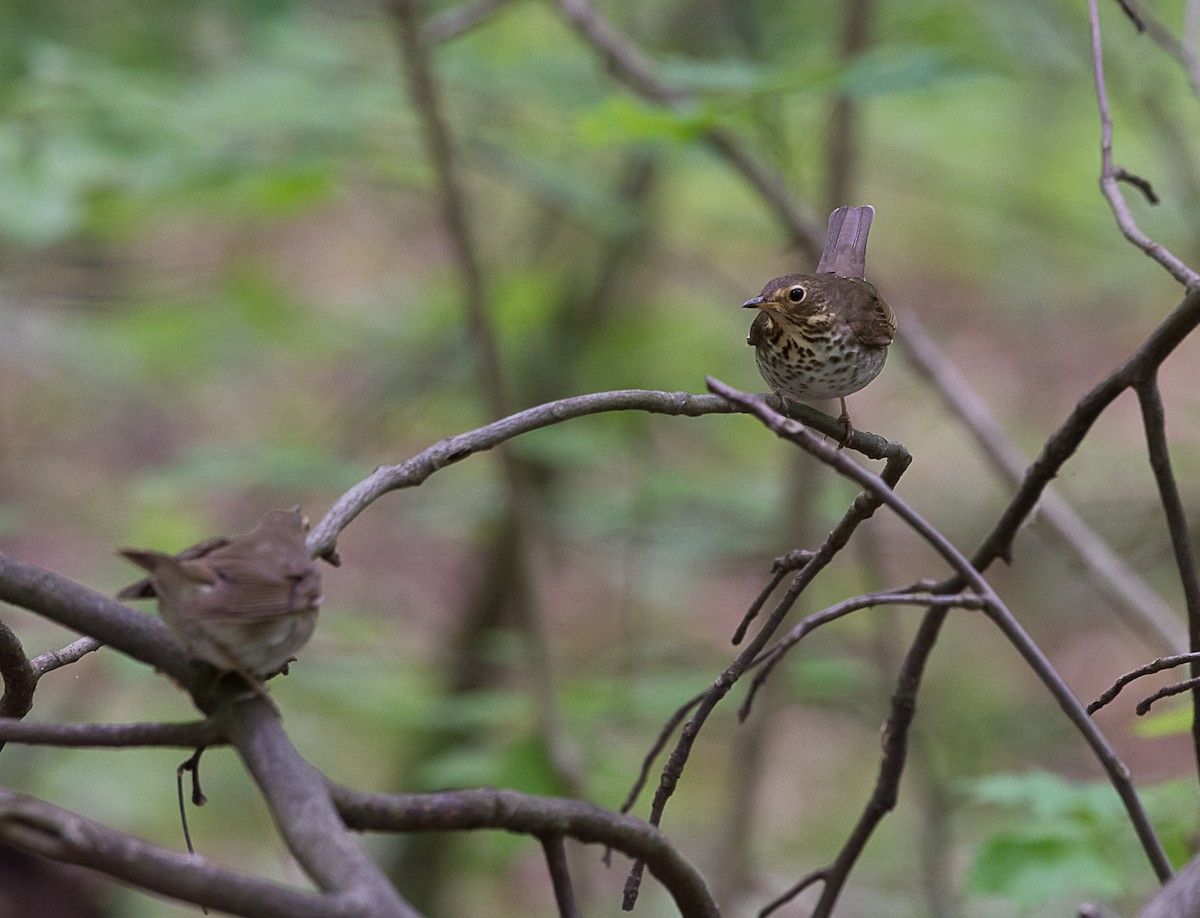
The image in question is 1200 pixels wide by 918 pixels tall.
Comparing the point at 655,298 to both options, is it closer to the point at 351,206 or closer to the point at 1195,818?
the point at 351,206

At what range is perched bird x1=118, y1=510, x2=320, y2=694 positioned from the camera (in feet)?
3.82

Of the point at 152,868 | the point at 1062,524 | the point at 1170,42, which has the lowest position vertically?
the point at 152,868

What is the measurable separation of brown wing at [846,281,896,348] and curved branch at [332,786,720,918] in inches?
43.4

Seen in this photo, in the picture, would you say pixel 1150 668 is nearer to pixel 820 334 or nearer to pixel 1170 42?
pixel 820 334

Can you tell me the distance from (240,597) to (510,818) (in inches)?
12.6

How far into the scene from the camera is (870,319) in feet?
7.17

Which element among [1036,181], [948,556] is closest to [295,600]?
[948,556]

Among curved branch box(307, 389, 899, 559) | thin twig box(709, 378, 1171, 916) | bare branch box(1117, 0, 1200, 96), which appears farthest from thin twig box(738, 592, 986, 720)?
bare branch box(1117, 0, 1200, 96)

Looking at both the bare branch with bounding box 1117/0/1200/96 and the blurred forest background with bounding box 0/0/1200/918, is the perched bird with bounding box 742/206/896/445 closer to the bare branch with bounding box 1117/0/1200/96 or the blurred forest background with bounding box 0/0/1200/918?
the bare branch with bounding box 1117/0/1200/96

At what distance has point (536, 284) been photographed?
19.7 ft

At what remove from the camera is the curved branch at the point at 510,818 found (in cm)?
111

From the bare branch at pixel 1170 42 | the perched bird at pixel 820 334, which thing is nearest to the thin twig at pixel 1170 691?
the perched bird at pixel 820 334

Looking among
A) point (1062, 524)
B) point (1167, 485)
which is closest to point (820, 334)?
point (1167, 485)

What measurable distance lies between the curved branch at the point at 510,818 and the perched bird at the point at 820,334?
3.28 ft
